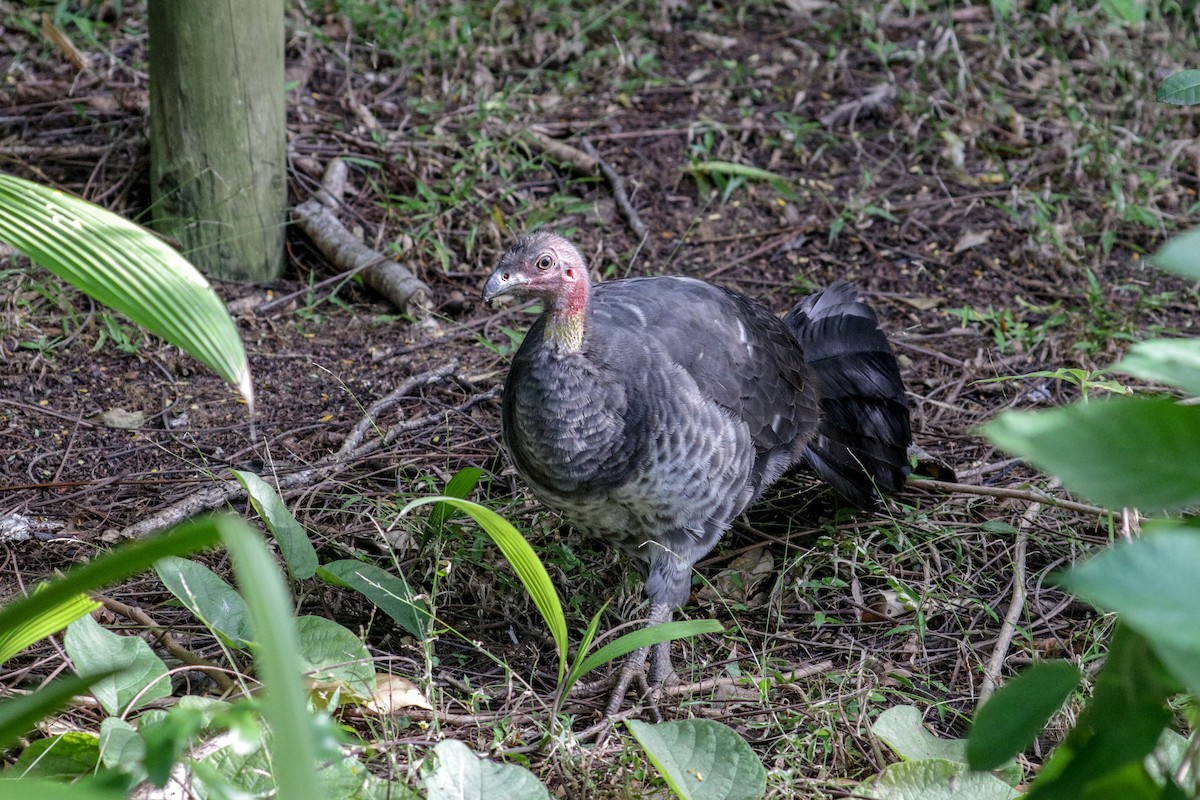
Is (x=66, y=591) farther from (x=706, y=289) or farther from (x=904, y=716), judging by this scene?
(x=706, y=289)

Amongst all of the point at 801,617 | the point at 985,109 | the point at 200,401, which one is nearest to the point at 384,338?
the point at 200,401

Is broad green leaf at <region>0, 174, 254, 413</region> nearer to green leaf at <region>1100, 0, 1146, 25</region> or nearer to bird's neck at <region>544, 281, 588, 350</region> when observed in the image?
bird's neck at <region>544, 281, 588, 350</region>

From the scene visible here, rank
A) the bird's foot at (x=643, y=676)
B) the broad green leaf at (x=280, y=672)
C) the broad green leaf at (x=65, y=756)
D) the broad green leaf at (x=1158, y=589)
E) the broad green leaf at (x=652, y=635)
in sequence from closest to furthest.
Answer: the broad green leaf at (x=1158, y=589) < the broad green leaf at (x=280, y=672) < the broad green leaf at (x=65, y=756) < the broad green leaf at (x=652, y=635) < the bird's foot at (x=643, y=676)

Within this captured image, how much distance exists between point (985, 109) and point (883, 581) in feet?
11.3

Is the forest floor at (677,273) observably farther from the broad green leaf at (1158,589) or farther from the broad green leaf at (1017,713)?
the broad green leaf at (1158,589)

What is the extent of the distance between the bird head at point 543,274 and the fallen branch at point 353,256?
1472 millimetres

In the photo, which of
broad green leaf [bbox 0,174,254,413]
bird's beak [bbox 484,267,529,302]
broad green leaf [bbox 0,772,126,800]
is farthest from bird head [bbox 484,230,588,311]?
broad green leaf [bbox 0,772,126,800]

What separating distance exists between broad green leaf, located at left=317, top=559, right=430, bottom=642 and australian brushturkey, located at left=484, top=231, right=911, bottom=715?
0.51 metres

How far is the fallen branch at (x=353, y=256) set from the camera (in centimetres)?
474

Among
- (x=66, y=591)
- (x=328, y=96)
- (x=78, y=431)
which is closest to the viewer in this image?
(x=66, y=591)

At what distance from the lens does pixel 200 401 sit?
425 centimetres

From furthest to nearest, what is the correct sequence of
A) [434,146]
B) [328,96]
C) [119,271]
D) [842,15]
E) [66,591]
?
[842,15] < [328,96] < [434,146] < [119,271] < [66,591]

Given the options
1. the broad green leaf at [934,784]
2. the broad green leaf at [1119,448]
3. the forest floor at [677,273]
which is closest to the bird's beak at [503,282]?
the forest floor at [677,273]

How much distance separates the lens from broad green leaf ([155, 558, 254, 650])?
282 centimetres
